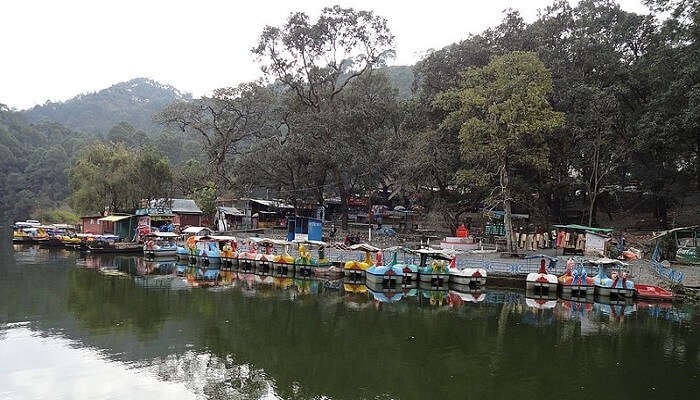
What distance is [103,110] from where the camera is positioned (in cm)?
15088

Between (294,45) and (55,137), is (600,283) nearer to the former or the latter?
(294,45)

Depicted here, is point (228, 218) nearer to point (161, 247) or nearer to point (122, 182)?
point (122, 182)

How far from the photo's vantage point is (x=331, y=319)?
2056 centimetres

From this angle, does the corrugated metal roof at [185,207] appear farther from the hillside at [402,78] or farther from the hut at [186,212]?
the hillside at [402,78]

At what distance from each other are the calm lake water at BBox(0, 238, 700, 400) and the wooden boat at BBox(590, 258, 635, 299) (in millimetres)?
1207

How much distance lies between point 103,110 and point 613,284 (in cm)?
15400

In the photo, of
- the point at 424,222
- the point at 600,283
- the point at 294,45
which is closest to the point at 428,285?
the point at 600,283

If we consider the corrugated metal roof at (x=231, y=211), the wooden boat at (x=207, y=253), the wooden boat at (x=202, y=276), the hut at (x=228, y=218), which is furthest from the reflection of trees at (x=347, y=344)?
the corrugated metal roof at (x=231, y=211)

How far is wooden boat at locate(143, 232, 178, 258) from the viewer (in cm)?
3894

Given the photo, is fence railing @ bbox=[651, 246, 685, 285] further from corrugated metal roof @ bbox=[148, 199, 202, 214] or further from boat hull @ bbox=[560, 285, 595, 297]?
corrugated metal roof @ bbox=[148, 199, 202, 214]

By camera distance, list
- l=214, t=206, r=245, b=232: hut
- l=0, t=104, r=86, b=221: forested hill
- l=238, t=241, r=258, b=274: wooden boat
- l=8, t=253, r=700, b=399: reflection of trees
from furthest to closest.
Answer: l=0, t=104, r=86, b=221: forested hill → l=214, t=206, r=245, b=232: hut → l=238, t=241, r=258, b=274: wooden boat → l=8, t=253, r=700, b=399: reflection of trees

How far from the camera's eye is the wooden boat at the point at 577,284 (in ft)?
81.6

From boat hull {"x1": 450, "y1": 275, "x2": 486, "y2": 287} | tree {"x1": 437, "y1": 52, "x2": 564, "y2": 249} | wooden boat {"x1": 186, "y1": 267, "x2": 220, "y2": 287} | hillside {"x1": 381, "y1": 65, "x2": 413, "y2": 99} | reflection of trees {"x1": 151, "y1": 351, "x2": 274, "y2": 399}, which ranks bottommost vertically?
wooden boat {"x1": 186, "y1": 267, "x2": 220, "y2": 287}

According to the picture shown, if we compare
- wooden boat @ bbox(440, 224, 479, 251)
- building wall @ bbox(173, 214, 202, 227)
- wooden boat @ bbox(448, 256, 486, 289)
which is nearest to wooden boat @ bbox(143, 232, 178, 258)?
building wall @ bbox(173, 214, 202, 227)
